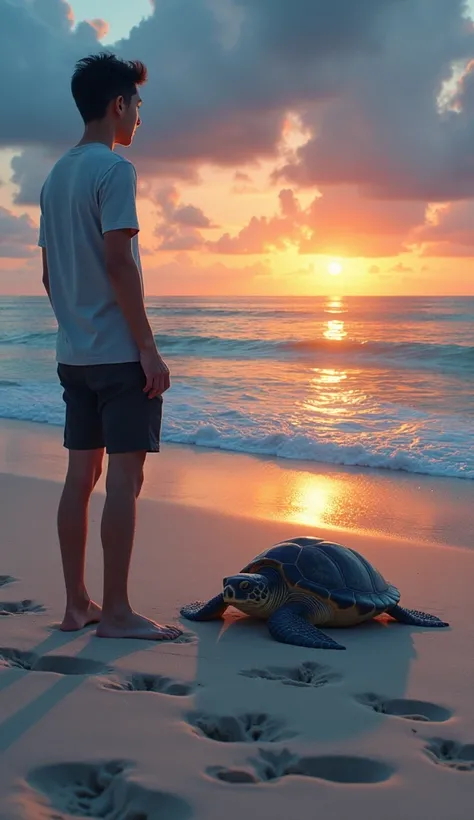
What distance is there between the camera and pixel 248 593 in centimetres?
346

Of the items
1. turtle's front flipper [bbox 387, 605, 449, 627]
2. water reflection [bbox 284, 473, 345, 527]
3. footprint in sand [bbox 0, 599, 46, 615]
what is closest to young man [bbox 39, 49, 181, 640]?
footprint in sand [bbox 0, 599, 46, 615]

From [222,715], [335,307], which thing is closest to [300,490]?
[222,715]

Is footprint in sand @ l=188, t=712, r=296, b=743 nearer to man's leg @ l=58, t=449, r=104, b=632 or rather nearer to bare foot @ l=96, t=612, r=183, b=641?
bare foot @ l=96, t=612, r=183, b=641

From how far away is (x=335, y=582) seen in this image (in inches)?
140

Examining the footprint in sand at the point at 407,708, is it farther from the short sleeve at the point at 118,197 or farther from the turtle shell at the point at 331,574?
the short sleeve at the point at 118,197

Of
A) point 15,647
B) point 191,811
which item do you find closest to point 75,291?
point 15,647

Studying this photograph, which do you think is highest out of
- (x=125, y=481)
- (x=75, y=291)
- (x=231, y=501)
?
(x=75, y=291)

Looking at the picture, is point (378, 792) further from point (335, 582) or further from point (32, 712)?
point (335, 582)

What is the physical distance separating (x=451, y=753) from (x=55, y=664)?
1.39m

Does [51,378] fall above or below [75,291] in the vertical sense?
below

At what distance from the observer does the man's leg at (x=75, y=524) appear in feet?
10.9

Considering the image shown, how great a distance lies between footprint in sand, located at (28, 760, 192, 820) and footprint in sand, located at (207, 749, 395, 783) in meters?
0.19

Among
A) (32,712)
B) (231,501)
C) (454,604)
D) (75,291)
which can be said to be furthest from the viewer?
Result: (231,501)

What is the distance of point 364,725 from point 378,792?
385 millimetres
